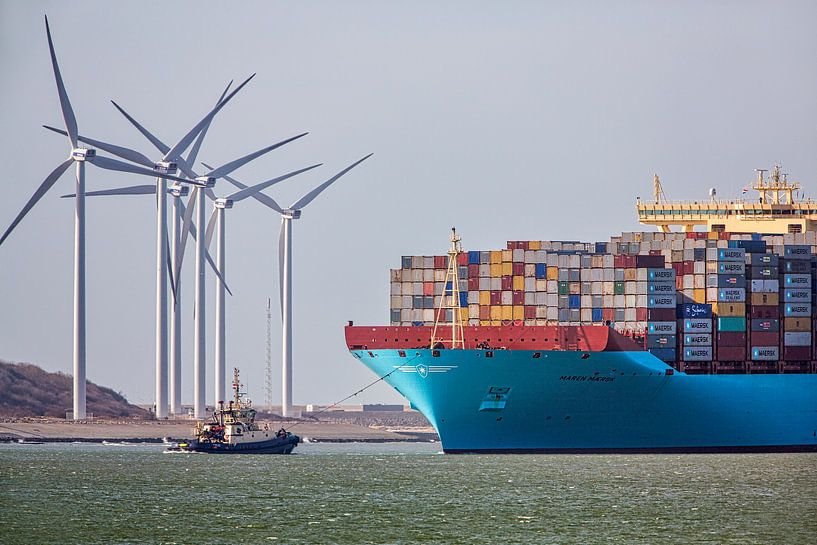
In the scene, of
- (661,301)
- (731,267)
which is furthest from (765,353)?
(661,301)

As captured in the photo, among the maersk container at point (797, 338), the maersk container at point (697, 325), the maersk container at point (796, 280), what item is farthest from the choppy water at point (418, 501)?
the maersk container at point (796, 280)

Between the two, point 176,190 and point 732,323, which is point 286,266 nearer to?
point 176,190

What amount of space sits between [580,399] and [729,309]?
1024cm

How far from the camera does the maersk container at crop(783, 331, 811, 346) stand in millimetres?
104625

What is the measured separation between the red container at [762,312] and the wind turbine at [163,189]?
37095mm

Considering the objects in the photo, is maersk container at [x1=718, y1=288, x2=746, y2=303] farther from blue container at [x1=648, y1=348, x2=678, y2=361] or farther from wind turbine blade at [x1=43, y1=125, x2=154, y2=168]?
wind turbine blade at [x1=43, y1=125, x2=154, y2=168]

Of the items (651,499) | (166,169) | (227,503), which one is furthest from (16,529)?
(166,169)

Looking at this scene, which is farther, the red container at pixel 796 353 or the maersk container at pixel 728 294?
the red container at pixel 796 353

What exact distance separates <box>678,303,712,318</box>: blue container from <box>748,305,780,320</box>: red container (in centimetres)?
280

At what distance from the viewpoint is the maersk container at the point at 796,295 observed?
105 metres

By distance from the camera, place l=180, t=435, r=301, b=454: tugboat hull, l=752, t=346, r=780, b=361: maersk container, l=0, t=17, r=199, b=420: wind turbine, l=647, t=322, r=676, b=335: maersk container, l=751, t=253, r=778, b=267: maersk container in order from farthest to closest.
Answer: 1. l=0, t=17, r=199, b=420: wind turbine
2. l=180, t=435, r=301, b=454: tugboat hull
3. l=751, t=253, r=778, b=267: maersk container
4. l=752, t=346, r=780, b=361: maersk container
5. l=647, t=322, r=676, b=335: maersk container

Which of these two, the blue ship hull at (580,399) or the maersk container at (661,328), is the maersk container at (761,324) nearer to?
the blue ship hull at (580,399)

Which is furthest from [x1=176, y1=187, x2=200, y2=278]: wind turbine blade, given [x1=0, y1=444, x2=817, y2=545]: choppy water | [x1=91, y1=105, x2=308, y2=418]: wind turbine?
[x1=0, y1=444, x2=817, y2=545]: choppy water

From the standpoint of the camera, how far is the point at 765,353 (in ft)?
340
